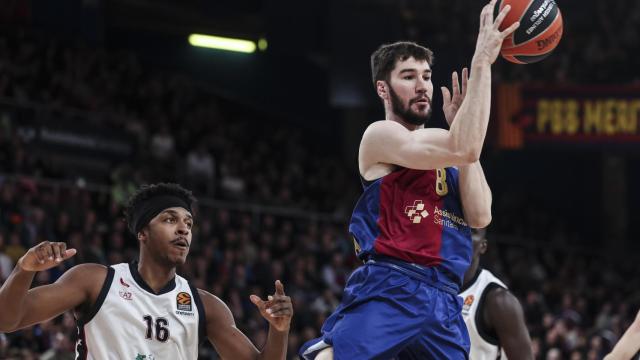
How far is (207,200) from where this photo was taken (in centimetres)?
1681

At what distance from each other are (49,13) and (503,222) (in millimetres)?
9427

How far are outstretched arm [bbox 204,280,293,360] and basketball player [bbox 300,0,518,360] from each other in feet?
0.62

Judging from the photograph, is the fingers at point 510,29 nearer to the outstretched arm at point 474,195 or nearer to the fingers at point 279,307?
the outstretched arm at point 474,195

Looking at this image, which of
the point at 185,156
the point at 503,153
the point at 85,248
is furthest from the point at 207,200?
the point at 503,153

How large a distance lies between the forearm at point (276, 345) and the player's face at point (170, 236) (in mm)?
619

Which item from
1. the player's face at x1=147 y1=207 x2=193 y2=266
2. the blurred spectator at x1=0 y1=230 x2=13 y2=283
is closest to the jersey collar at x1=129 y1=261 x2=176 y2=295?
the player's face at x1=147 y1=207 x2=193 y2=266

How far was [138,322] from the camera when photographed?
5.59 metres

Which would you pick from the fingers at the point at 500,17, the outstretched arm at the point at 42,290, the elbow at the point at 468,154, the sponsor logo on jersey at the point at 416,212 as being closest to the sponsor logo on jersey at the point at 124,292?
the outstretched arm at the point at 42,290

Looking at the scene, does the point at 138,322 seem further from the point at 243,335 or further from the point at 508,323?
the point at 508,323

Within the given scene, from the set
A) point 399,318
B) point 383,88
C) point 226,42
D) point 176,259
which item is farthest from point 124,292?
point 226,42

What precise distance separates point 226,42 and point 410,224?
1590 cm

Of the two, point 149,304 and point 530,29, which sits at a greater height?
point 530,29

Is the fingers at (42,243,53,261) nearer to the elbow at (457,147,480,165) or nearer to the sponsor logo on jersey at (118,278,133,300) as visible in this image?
the sponsor logo on jersey at (118,278,133,300)

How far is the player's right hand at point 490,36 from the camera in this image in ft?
15.8
